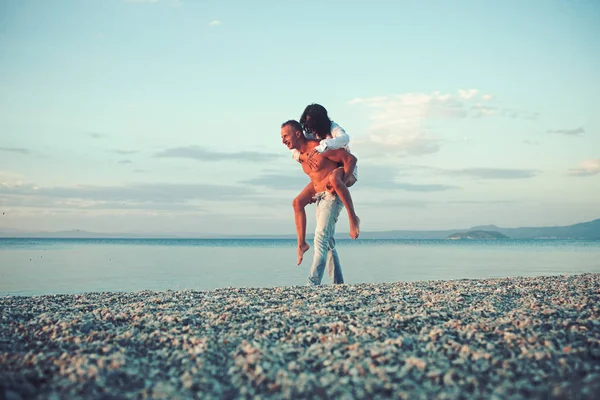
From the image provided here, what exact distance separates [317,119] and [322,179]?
103 centimetres

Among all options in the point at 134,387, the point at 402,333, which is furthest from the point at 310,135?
the point at 134,387

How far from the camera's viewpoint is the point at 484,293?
23.9ft

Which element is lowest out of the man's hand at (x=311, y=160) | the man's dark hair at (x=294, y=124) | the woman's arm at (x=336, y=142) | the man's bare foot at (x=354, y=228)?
the man's bare foot at (x=354, y=228)

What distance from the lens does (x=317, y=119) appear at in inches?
316

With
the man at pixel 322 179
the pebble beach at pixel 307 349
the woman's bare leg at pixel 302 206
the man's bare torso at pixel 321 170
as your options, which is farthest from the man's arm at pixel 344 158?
the pebble beach at pixel 307 349

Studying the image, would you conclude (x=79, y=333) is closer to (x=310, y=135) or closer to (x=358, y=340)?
(x=358, y=340)

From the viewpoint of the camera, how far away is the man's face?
317 inches

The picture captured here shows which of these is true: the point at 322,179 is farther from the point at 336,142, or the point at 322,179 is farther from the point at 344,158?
the point at 336,142

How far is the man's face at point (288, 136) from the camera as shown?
8.06 metres

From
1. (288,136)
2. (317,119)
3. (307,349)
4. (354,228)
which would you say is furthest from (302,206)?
(307,349)

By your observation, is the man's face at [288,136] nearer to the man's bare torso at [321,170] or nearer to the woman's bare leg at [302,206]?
the man's bare torso at [321,170]

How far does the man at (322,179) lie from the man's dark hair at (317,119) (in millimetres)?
193

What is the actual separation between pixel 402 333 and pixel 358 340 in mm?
549

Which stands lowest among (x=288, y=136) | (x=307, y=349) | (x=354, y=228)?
(x=307, y=349)
